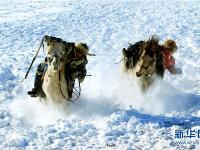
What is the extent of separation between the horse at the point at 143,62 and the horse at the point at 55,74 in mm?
1563

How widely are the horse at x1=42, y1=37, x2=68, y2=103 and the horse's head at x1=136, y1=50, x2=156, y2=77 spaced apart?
1.53 metres

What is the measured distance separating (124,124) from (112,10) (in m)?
19.7

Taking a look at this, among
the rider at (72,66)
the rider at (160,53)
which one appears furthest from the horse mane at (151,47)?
the rider at (72,66)

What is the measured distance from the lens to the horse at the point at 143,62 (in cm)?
948

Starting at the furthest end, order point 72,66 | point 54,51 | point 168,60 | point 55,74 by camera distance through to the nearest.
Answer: point 168,60 < point 72,66 < point 55,74 < point 54,51

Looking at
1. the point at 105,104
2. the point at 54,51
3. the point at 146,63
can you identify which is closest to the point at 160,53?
the point at 146,63

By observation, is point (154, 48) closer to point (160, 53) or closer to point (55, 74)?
point (160, 53)

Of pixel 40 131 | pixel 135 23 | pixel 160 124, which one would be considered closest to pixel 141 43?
pixel 160 124

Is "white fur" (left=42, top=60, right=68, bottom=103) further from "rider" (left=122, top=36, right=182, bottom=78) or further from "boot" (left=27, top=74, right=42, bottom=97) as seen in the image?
"rider" (left=122, top=36, right=182, bottom=78)

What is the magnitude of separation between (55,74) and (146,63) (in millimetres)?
1838

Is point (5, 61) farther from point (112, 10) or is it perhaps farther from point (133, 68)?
point (112, 10)

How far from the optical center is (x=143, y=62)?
943cm

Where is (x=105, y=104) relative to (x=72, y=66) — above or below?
below

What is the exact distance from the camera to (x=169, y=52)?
33.7 feet
